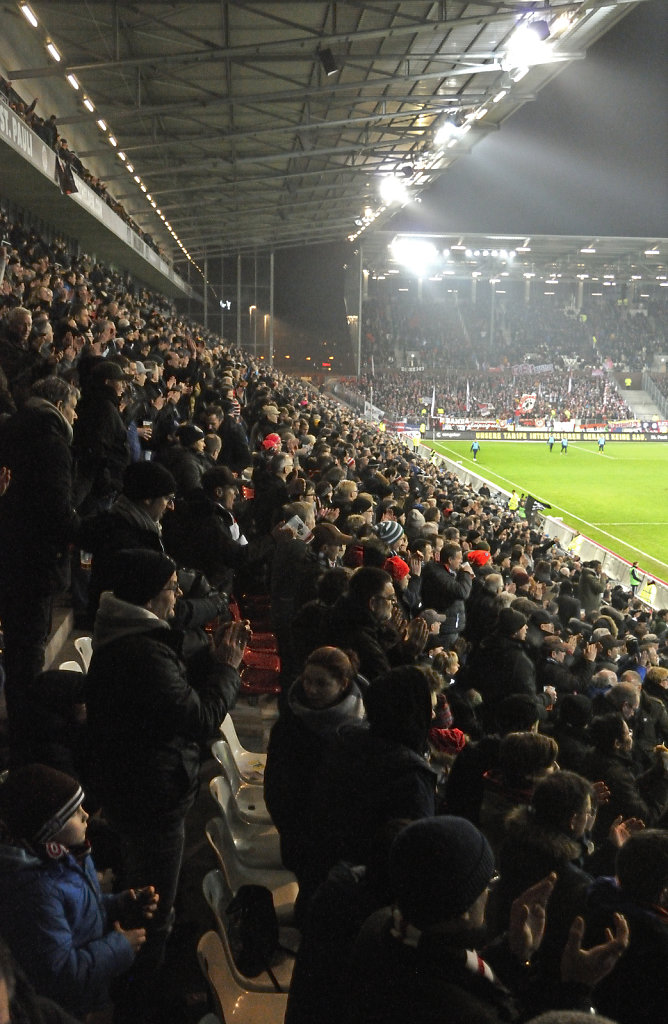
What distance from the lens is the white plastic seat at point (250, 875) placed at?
142 inches

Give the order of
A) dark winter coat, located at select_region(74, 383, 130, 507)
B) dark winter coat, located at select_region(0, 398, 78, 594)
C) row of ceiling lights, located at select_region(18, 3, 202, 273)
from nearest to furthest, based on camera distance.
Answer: dark winter coat, located at select_region(0, 398, 78, 594)
dark winter coat, located at select_region(74, 383, 130, 507)
row of ceiling lights, located at select_region(18, 3, 202, 273)

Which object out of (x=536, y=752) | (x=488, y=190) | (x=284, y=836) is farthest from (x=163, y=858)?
(x=488, y=190)

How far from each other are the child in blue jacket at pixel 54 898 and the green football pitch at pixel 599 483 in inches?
828

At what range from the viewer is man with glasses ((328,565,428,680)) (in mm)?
4027

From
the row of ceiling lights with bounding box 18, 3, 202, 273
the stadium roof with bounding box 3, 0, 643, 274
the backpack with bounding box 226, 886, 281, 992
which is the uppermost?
the stadium roof with bounding box 3, 0, 643, 274

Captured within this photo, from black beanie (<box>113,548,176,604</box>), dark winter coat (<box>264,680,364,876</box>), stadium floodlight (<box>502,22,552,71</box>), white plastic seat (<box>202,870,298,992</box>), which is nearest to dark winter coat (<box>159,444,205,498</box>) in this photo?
black beanie (<box>113,548,176,604</box>)

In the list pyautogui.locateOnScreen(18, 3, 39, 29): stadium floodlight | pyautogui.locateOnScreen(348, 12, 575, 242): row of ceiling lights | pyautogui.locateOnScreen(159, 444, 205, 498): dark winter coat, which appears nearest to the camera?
pyautogui.locateOnScreen(159, 444, 205, 498): dark winter coat

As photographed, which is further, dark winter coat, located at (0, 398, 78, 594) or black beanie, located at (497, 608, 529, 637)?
black beanie, located at (497, 608, 529, 637)

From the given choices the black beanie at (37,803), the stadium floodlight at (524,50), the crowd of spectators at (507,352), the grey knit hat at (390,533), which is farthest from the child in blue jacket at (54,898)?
the crowd of spectators at (507,352)

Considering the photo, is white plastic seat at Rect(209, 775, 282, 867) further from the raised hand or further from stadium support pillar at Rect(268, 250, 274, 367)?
stadium support pillar at Rect(268, 250, 274, 367)

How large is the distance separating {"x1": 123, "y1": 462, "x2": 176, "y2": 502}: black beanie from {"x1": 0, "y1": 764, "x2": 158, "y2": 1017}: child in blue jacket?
172 cm

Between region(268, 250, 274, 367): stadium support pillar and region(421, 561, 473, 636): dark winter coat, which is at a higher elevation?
region(268, 250, 274, 367): stadium support pillar

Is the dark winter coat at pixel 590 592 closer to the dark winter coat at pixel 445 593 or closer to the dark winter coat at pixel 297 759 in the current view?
the dark winter coat at pixel 445 593

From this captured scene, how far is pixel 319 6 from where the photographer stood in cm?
1580
